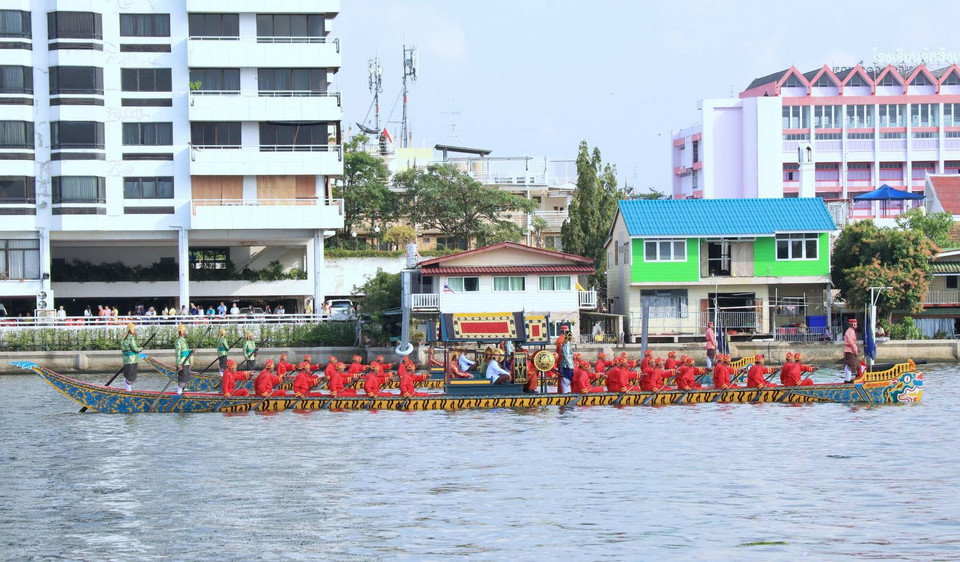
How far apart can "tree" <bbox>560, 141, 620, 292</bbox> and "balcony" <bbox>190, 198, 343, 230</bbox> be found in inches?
583

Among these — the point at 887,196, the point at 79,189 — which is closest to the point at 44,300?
the point at 79,189

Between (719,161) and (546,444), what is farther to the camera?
(719,161)

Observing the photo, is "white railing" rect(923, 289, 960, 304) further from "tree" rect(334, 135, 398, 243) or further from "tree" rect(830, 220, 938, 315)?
"tree" rect(334, 135, 398, 243)

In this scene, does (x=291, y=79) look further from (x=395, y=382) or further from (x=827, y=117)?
(x=827, y=117)

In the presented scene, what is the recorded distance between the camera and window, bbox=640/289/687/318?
5725 centimetres

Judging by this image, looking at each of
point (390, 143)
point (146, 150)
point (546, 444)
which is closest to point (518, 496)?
point (546, 444)

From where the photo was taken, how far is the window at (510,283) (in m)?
55.2

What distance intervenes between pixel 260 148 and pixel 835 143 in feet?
195

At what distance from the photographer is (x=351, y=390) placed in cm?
3891

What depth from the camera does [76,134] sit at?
2281 inches

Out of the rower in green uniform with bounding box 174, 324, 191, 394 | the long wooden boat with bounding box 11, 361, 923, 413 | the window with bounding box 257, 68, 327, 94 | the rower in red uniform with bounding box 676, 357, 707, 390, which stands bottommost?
the long wooden boat with bounding box 11, 361, 923, 413

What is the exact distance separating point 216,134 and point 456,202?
57.8ft

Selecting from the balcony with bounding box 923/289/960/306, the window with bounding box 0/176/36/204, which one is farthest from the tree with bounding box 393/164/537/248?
the balcony with bounding box 923/289/960/306

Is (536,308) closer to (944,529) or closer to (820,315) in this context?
(820,315)
